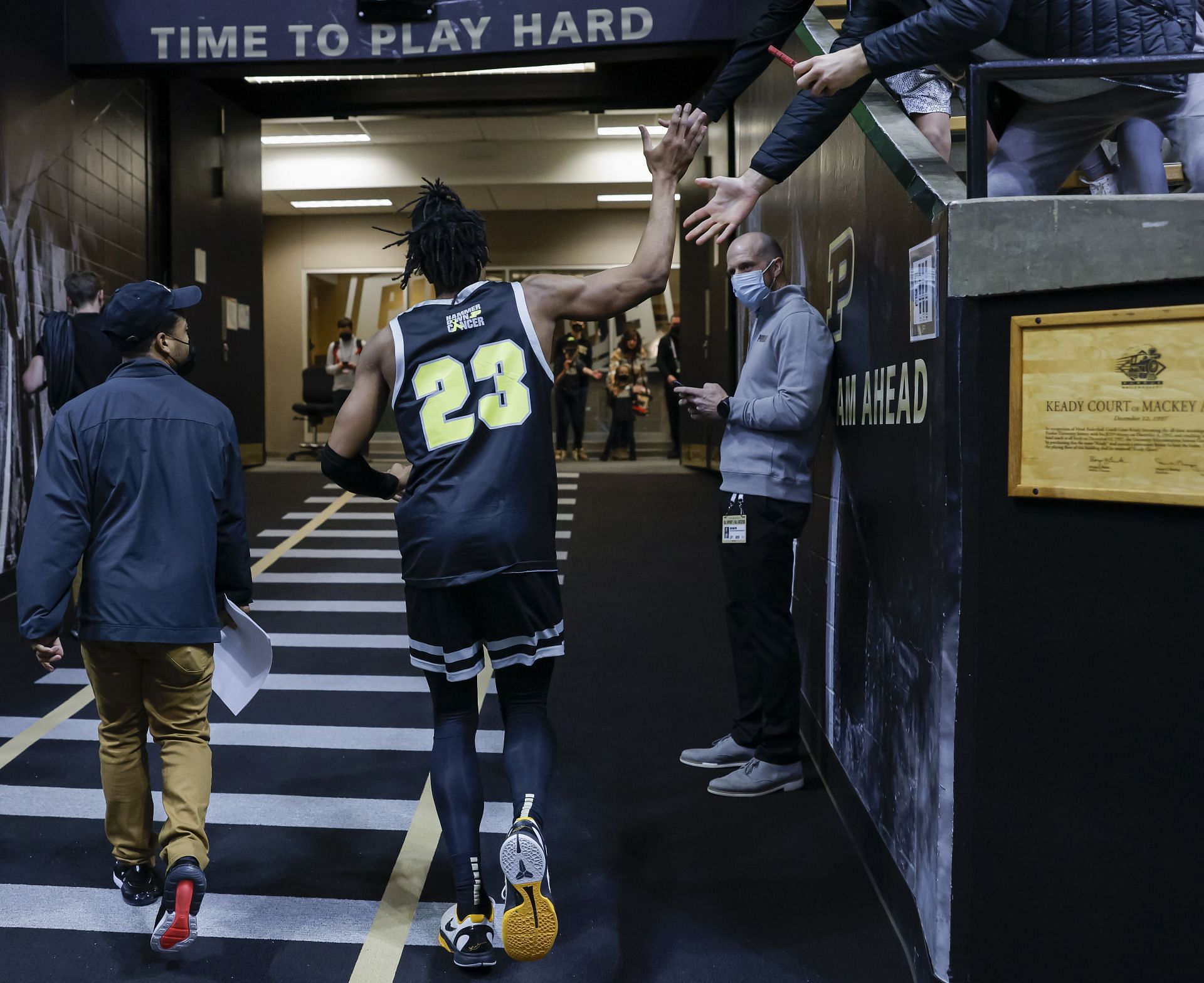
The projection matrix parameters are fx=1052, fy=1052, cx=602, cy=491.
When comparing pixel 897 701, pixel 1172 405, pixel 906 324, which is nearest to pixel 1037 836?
pixel 897 701

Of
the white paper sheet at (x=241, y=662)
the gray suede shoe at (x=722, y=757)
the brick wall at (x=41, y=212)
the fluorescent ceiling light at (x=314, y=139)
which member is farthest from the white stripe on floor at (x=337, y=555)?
the fluorescent ceiling light at (x=314, y=139)

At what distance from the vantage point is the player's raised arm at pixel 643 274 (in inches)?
103

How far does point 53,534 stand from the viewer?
2.67m

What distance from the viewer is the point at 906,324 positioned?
2670 millimetres

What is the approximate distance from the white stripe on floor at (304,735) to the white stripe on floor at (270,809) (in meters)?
0.50

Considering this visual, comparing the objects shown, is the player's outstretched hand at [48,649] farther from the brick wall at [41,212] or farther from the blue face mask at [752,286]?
the brick wall at [41,212]

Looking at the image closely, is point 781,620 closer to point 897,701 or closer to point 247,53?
point 897,701

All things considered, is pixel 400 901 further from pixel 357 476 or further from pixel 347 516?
pixel 347 516

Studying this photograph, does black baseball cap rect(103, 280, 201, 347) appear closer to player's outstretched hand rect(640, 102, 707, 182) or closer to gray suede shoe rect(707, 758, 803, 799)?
player's outstretched hand rect(640, 102, 707, 182)

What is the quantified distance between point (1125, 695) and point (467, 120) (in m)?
13.0

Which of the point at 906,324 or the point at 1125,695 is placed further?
the point at 906,324

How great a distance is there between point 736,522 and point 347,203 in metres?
14.2

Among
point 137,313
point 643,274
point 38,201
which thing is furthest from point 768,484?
point 38,201

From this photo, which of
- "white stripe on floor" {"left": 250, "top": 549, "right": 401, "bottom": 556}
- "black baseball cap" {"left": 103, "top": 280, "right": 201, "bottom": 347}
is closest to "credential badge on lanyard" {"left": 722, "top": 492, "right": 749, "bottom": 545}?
"black baseball cap" {"left": 103, "top": 280, "right": 201, "bottom": 347}
